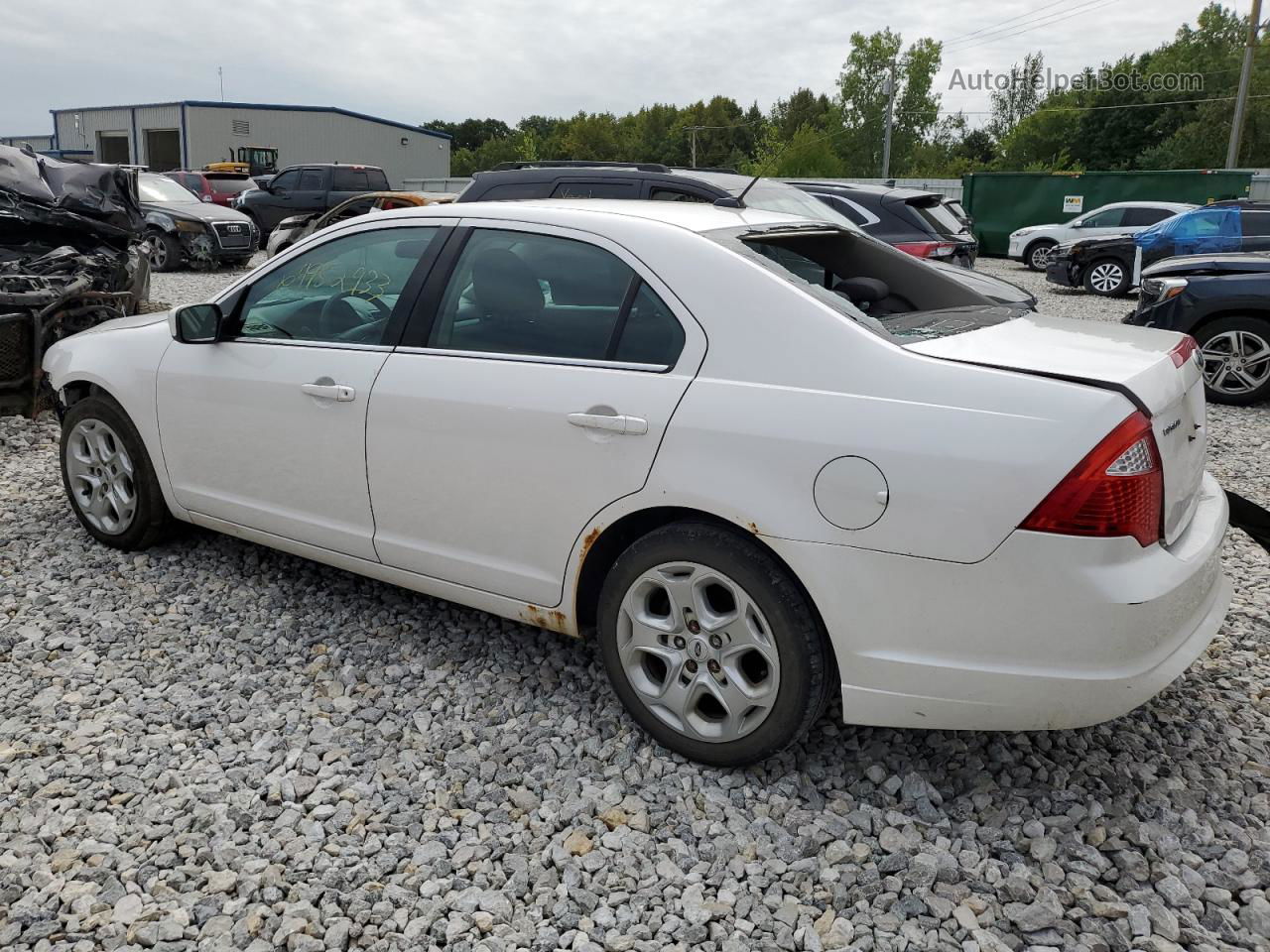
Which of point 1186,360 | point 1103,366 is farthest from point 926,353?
point 1186,360

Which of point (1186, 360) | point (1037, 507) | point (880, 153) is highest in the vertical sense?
point (880, 153)

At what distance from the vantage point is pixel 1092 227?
2144 cm

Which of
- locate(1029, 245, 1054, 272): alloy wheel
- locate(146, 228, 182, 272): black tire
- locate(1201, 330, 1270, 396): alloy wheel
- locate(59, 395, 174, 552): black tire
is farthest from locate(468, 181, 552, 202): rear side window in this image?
locate(1029, 245, 1054, 272): alloy wheel

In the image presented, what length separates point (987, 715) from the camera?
2.49 metres

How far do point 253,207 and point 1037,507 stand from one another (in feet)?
71.9

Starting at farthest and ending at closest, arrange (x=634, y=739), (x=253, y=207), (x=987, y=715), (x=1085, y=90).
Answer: (x=1085, y=90) → (x=253, y=207) → (x=634, y=739) → (x=987, y=715)

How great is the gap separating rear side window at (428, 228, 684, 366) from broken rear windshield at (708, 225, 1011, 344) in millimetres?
315

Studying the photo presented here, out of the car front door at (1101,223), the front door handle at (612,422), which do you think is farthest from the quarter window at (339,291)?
the car front door at (1101,223)

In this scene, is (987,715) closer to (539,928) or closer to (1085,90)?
(539,928)

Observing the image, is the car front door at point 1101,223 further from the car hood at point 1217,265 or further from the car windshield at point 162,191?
the car windshield at point 162,191

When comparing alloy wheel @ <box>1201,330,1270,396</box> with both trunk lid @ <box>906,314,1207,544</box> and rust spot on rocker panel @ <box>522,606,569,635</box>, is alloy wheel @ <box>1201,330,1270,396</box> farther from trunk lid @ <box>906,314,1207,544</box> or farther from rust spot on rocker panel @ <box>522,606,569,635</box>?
rust spot on rocker panel @ <box>522,606,569,635</box>

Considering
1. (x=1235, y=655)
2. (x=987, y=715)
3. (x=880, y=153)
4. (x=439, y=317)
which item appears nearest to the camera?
(x=987, y=715)

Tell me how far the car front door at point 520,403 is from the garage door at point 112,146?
57.8 metres

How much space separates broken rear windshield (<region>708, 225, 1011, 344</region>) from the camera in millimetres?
2846
